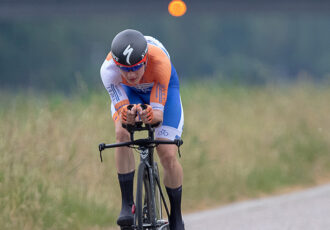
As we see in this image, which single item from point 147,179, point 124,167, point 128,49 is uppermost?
point 128,49

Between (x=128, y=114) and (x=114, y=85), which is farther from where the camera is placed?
(x=114, y=85)

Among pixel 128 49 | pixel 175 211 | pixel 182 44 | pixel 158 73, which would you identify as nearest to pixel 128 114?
pixel 128 49

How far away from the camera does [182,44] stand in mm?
34594

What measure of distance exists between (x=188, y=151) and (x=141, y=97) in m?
3.98

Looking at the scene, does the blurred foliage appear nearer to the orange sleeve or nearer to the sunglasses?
the orange sleeve

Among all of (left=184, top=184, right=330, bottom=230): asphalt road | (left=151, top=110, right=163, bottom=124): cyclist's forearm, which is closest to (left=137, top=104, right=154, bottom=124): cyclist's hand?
(left=151, top=110, right=163, bottom=124): cyclist's forearm

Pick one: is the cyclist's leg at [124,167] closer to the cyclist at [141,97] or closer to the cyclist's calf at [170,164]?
the cyclist at [141,97]

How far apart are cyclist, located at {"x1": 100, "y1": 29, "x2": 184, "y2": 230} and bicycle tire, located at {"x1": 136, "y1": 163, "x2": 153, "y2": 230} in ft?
0.42

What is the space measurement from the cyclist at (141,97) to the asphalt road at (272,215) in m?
2.02

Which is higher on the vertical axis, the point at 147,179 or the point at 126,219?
the point at 147,179

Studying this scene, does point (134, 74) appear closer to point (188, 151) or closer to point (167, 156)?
point (167, 156)

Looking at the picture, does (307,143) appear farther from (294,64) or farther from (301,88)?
(294,64)

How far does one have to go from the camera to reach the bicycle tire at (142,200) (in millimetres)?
4215

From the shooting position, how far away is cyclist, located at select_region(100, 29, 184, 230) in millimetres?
4254
